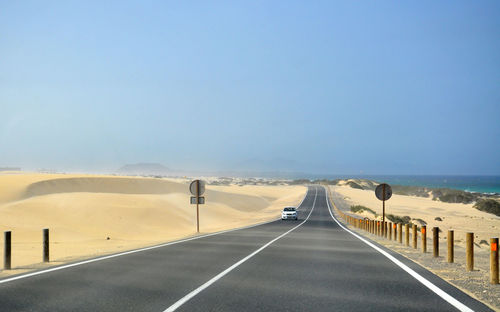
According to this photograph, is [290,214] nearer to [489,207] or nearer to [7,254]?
[7,254]

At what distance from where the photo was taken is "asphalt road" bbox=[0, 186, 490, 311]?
7.82 m

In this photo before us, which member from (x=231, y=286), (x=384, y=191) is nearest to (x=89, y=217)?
(x=384, y=191)

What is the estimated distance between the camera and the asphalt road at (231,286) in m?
7.82

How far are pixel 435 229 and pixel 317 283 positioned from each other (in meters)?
7.27

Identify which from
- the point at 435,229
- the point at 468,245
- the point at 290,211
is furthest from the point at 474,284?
the point at 290,211

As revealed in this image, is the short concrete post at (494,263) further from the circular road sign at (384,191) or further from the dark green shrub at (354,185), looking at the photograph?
the dark green shrub at (354,185)

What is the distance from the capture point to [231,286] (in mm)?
9539

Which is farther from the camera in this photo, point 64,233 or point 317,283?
point 64,233

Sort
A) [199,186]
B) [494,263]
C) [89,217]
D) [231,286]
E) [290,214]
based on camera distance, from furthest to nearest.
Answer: [290,214]
[89,217]
[199,186]
[494,263]
[231,286]

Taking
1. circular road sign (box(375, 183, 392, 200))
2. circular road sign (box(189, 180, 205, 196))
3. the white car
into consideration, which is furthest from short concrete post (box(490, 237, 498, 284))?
the white car

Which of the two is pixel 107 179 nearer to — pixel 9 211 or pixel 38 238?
pixel 9 211

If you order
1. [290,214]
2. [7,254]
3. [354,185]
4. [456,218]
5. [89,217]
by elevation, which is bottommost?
[354,185]

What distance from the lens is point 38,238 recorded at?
93.5 feet

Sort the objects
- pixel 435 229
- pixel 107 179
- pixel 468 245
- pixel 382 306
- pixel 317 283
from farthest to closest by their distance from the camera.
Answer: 1. pixel 107 179
2. pixel 435 229
3. pixel 468 245
4. pixel 317 283
5. pixel 382 306
